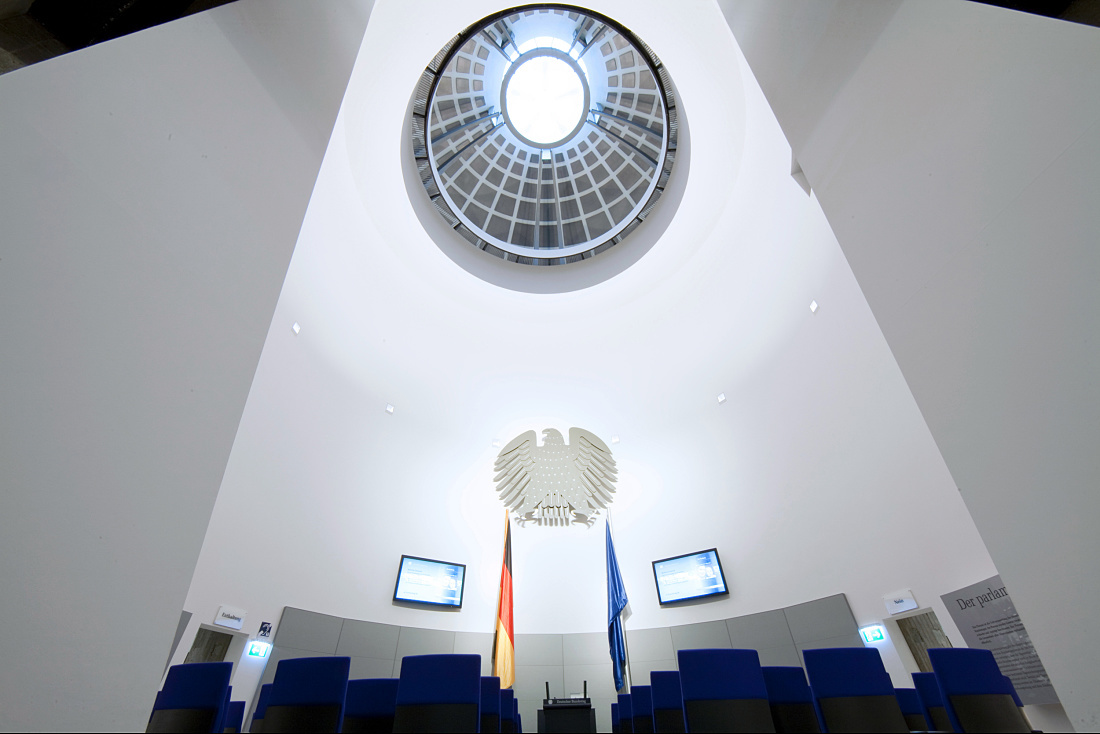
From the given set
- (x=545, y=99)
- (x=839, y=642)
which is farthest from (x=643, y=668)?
(x=545, y=99)

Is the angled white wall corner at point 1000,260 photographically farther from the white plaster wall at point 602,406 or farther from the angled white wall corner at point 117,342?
the white plaster wall at point 602,406

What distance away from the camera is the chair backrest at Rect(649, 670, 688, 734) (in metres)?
4.06

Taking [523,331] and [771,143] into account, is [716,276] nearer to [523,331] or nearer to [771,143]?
[771,143]

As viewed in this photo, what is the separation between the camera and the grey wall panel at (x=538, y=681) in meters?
8.27

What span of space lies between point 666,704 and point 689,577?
4604mm

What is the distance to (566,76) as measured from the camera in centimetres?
912

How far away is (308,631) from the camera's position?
6703 millimetres

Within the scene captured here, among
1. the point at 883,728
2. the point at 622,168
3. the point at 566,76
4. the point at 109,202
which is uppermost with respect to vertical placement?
the point at 566,76

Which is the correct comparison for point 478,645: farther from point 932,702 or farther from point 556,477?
point 932,702

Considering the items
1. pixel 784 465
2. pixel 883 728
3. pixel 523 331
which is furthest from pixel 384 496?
pixel 883 728

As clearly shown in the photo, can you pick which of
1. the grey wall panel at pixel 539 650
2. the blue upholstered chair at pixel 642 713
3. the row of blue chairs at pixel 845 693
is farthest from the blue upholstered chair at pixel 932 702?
the grey wall panel at pixel 539 650

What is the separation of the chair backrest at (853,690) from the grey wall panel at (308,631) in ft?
21.4

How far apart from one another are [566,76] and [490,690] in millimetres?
9877

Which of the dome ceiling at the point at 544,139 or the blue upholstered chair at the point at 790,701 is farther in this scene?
the dome ceiling at the point at 544,139
